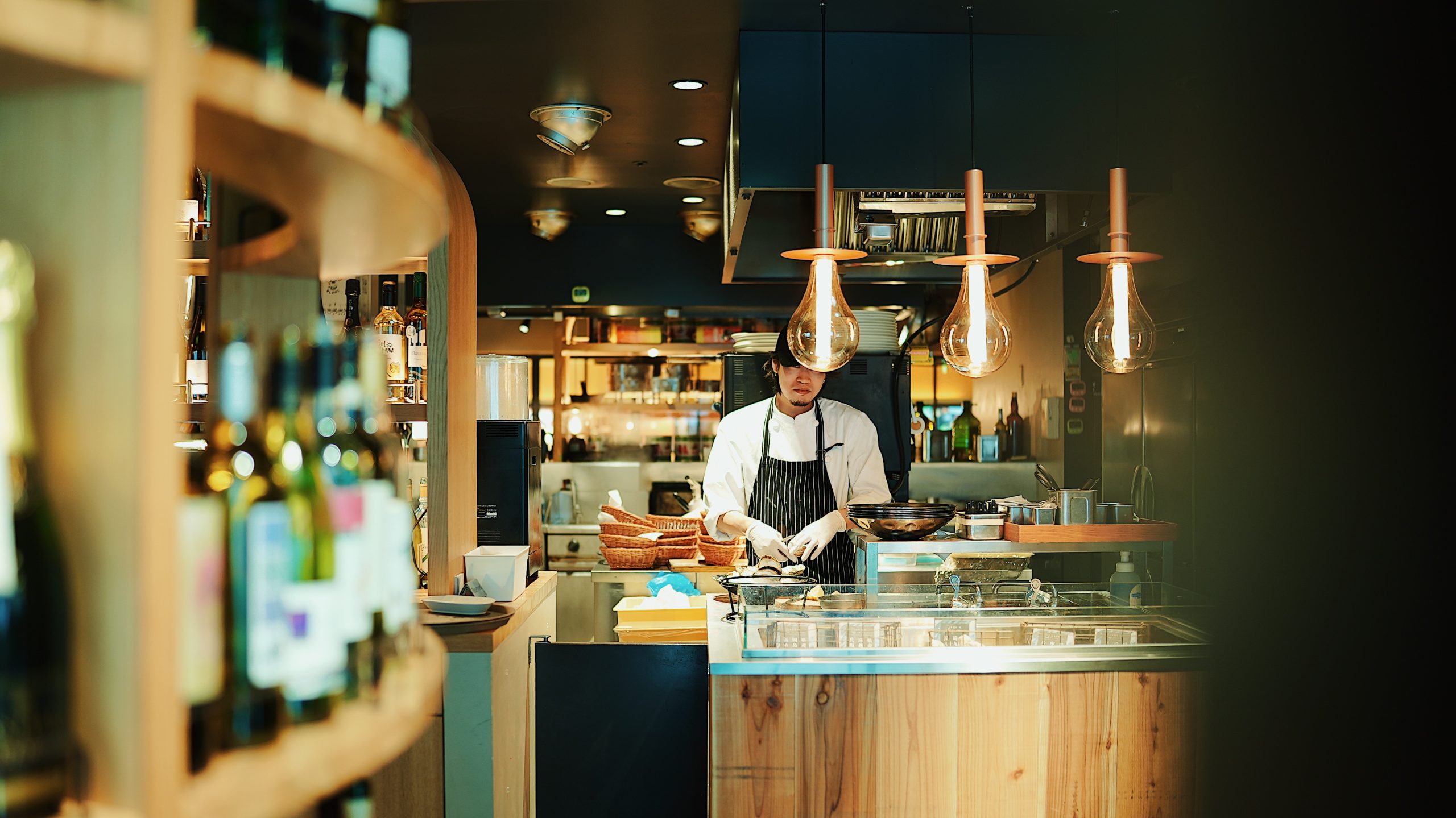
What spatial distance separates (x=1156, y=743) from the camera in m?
2.29

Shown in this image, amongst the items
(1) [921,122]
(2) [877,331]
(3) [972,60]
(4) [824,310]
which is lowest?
(4) [824,310]

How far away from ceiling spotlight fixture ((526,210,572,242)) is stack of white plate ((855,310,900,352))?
A: 1964mm

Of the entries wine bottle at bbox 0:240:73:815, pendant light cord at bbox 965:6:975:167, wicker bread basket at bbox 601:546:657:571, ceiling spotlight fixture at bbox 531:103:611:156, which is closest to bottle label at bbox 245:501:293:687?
wine bottle at bbox 0:240:73:815

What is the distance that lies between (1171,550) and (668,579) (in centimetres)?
158

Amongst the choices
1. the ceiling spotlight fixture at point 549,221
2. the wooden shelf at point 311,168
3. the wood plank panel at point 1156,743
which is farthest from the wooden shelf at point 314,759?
the ceiling spotlight fixture at point 549,221

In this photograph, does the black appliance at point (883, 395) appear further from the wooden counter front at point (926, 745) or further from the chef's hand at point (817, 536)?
the wooden counter front at point (926, 745)

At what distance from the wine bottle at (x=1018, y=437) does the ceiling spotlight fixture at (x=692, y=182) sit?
106 inches

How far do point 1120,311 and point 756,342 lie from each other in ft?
8.23

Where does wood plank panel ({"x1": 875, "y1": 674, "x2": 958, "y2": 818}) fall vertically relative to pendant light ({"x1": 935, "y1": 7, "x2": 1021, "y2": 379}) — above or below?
below

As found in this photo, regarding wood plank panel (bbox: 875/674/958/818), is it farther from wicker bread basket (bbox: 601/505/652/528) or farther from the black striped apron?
wicker bread basket (bbox: 601/505/652/528)

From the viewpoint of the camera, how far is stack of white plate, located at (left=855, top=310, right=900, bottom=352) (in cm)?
480

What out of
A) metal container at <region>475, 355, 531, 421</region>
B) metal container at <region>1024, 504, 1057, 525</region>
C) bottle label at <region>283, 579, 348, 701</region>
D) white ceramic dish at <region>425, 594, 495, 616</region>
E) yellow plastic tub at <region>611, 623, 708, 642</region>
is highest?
metal container at <region>475, 355, 531, 421</region>

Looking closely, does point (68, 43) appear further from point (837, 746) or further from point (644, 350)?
point (644, 350)

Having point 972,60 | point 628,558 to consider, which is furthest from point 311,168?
point 628,558
